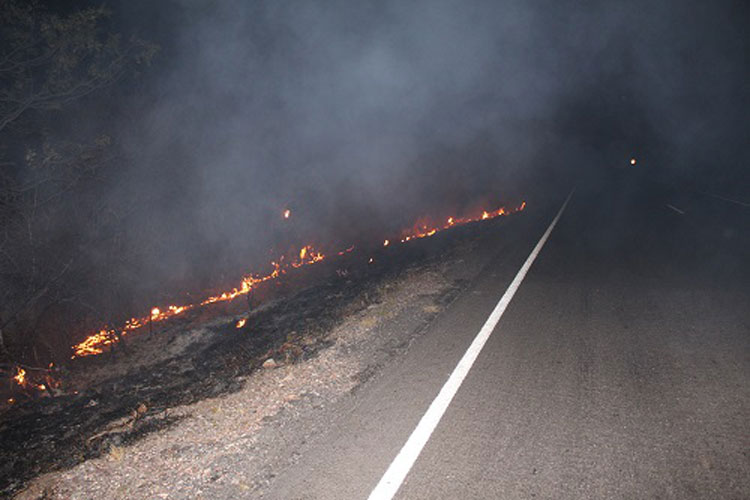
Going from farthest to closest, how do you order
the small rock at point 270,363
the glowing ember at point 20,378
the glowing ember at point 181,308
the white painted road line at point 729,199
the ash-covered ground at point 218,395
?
the white painted road line at point 729,199
the glowing ember at point 181,308
the glowing ember at point 20,378
the small rock at point 270,363
the ash-covered ground at point 218,395

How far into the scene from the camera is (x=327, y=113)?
18.7m

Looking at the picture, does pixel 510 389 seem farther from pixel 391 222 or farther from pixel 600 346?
pixel 391 222

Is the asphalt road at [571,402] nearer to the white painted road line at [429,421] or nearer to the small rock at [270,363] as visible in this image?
the white painted road line at [429,421]

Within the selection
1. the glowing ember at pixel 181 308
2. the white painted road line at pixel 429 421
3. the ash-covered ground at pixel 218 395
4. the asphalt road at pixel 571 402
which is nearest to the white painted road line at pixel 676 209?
the asphalt road at pixel 571 402

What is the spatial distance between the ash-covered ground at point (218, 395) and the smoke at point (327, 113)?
5.66m

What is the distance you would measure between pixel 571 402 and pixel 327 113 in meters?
17.9

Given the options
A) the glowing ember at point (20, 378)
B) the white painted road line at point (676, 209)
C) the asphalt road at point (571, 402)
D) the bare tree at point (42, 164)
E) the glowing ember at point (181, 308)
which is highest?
the bare tree at point (42, 164)

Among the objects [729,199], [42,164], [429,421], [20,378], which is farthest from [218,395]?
[729,199]

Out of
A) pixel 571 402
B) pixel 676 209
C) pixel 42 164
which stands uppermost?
pixel 42 164

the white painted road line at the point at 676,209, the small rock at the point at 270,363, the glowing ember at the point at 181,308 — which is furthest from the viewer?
the white painted road line at the point at 676,209

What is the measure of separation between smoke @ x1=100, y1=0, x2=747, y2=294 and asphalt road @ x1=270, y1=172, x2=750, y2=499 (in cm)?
981

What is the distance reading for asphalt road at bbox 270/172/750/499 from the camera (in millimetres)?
2389

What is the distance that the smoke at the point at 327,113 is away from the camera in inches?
494

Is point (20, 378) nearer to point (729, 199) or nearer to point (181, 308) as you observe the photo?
point (181, 308)
